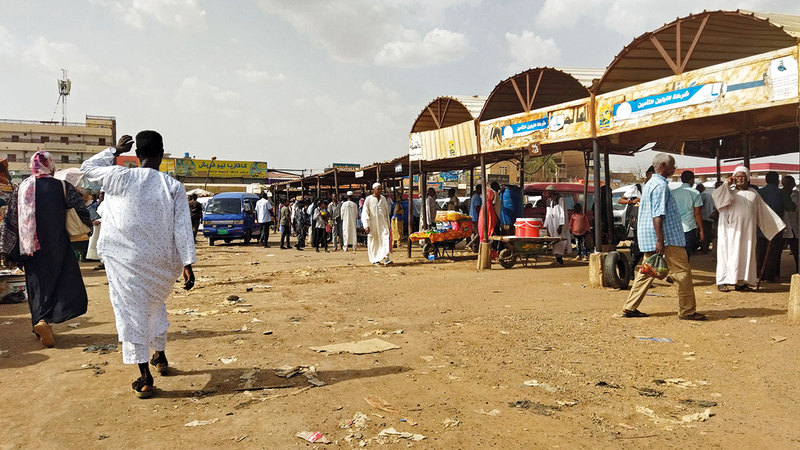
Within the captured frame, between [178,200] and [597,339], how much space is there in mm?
4024

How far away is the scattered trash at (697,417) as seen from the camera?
3186 mm

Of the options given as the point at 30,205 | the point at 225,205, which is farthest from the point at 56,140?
the point at 30,205

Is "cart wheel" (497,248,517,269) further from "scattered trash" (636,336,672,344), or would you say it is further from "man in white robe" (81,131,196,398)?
"man in white robe" (81,131,196,398)

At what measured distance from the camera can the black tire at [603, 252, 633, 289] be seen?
25.6ft

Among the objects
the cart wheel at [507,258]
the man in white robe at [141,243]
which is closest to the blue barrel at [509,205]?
the cart wheel at [507,258]

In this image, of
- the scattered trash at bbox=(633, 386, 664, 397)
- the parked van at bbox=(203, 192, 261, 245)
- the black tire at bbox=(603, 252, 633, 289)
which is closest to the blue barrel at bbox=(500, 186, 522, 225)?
the black tire at bbox=(603, 252, 633, 289)

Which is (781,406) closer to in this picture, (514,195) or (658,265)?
(658,265)

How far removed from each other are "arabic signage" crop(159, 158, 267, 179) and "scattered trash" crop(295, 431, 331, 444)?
45250 mm

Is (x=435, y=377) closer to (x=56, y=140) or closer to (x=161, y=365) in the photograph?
(x=161, y=365)

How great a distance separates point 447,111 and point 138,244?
10542 millimetres

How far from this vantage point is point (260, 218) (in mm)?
18625

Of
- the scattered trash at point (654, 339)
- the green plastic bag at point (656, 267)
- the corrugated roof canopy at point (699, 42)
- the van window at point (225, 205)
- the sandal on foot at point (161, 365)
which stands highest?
the corrugated roof canopy at point (699, 42)

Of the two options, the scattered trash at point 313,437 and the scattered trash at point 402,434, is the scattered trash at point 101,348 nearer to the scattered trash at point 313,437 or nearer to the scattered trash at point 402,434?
the scattered trash at point 313,437

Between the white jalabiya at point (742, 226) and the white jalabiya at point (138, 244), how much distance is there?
23.6 feet
